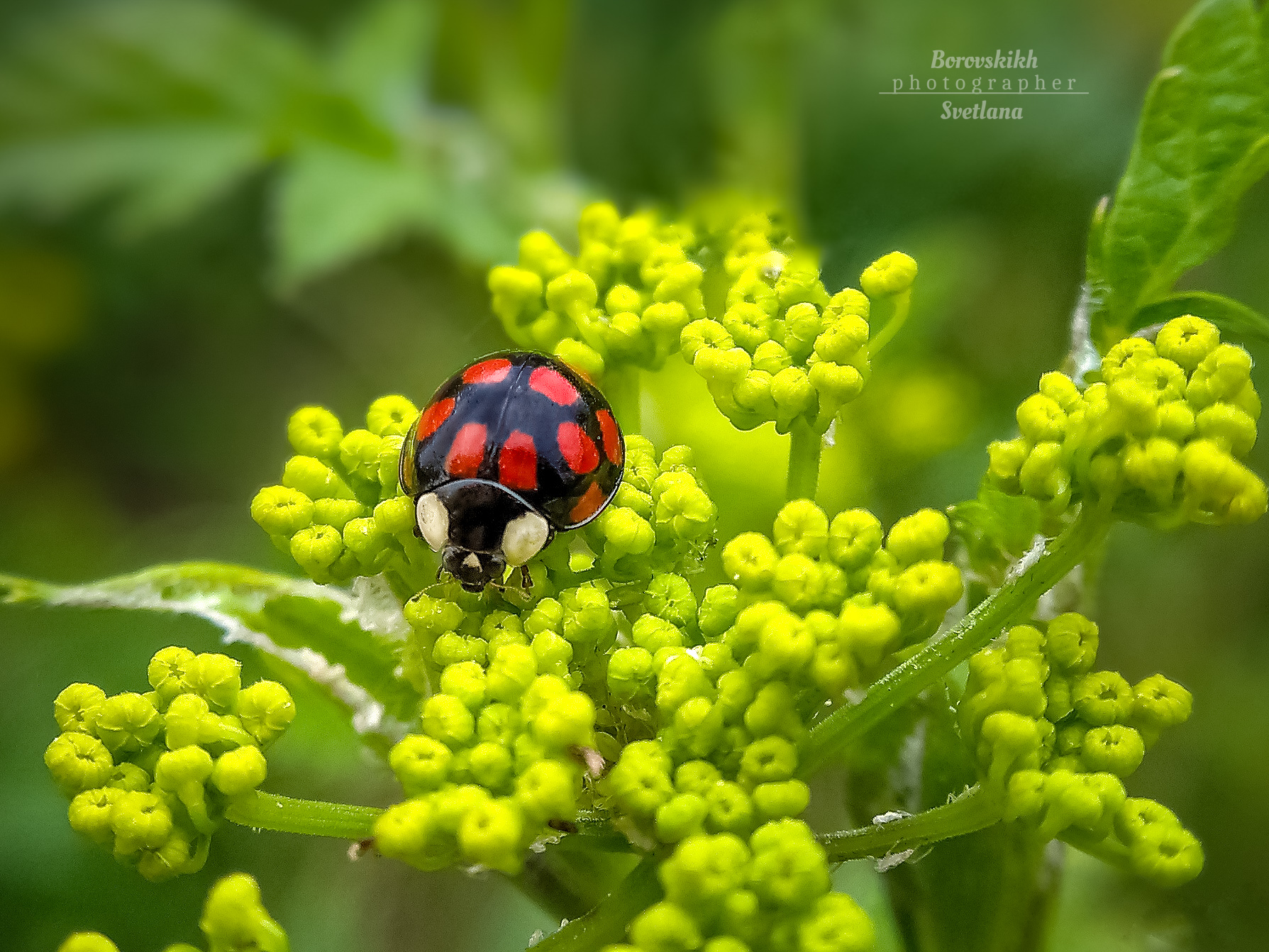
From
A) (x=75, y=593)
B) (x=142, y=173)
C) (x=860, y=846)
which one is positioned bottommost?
(x=860, y=846)

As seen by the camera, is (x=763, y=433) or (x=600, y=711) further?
(x=763, y=433)

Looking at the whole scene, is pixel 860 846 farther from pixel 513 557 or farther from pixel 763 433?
pixel 763 433

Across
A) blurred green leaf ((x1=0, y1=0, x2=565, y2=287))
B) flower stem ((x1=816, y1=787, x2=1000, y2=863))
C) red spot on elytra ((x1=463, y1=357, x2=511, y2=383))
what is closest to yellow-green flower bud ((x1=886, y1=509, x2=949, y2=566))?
flower stem ((x1=816, y1=787, x2=1000, y2=863))

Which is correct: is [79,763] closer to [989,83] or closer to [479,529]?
[479,529]

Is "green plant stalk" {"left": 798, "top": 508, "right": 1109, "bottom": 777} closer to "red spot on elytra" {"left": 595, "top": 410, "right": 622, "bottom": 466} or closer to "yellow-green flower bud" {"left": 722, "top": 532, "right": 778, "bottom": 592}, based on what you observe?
"yellow-green flower bud" {"left": 722, "top": 532, "right": 778, "bottom": 592}

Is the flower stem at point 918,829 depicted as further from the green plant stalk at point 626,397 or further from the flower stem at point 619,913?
the green plant stalk at point 626,397

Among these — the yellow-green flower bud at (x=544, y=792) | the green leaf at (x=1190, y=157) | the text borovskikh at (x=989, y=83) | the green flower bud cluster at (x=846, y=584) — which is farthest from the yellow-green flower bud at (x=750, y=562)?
the text borovskikh at (x=989, y=83)

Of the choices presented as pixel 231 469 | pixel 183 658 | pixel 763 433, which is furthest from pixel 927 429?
pixel 231 469

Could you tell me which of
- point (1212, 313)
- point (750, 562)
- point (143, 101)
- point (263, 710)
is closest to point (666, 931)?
point (750, 562)
